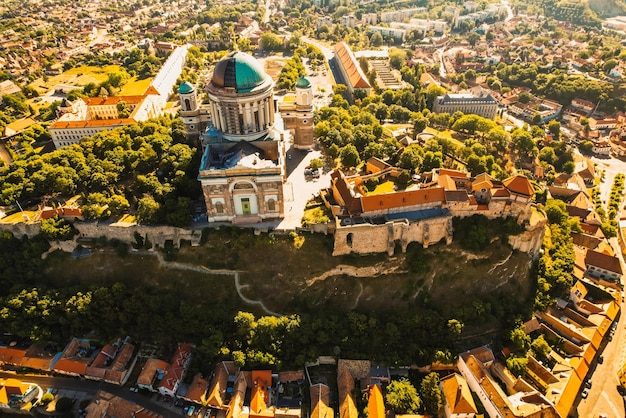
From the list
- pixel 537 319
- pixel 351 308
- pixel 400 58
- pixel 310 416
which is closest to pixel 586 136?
pixel 400 58

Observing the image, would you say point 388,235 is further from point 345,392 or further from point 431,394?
point 345,392

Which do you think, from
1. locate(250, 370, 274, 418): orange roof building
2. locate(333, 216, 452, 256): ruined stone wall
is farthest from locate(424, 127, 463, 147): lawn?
locate(250, 370, 274, 418): orange roof building

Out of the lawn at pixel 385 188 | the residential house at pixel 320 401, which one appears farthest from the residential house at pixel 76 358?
the lawn at pixel 385 188

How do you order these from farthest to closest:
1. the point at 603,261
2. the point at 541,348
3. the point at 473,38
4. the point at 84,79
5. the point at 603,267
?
the point at 473,38 < the point at 84,79 < the point at 603,261 < the point at 603,267 < the point at 541,348

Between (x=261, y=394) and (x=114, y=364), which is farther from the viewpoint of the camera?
(x=114, y=364)

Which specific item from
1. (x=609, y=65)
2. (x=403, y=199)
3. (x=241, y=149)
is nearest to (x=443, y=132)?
(x=403, y=199)

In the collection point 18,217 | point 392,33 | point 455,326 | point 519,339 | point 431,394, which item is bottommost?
point 431,394

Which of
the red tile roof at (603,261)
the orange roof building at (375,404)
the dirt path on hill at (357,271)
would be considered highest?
the dirt path on hill at (357,271)

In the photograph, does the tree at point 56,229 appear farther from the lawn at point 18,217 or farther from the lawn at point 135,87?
the lawn at point 135,87
